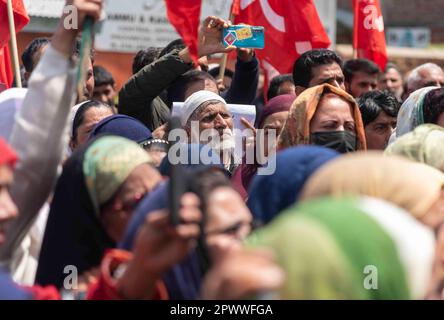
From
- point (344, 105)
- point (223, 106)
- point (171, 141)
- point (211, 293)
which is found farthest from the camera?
point (223, 106)

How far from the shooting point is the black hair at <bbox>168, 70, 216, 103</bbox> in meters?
6.22

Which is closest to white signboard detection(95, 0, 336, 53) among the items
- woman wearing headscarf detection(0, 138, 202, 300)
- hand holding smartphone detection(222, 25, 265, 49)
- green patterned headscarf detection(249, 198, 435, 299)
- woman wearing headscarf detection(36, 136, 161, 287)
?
hand holding smartphone detection(222, 25, 265, 49)

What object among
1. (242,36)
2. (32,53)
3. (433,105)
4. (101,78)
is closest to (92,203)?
(433,105)

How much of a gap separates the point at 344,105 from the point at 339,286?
7.30 ft

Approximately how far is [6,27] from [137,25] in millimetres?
6076

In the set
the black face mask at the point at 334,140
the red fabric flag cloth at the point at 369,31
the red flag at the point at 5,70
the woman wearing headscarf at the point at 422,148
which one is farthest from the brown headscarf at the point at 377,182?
the red fabric flag cloth at the point at 369,31

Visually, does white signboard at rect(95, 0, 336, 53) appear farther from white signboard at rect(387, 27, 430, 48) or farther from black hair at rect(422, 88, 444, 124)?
white signboard at rect(387, 27, 430, 48)

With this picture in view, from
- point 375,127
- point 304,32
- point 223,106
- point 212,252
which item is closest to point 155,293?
point 212,252

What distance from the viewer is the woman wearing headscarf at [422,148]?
157 inches

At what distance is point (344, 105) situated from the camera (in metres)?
4.52

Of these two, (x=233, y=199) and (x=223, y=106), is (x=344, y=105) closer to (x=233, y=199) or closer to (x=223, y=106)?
(x=223, y=106)

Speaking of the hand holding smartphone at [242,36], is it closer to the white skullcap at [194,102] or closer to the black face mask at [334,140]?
the white skullcap at [194,102]
